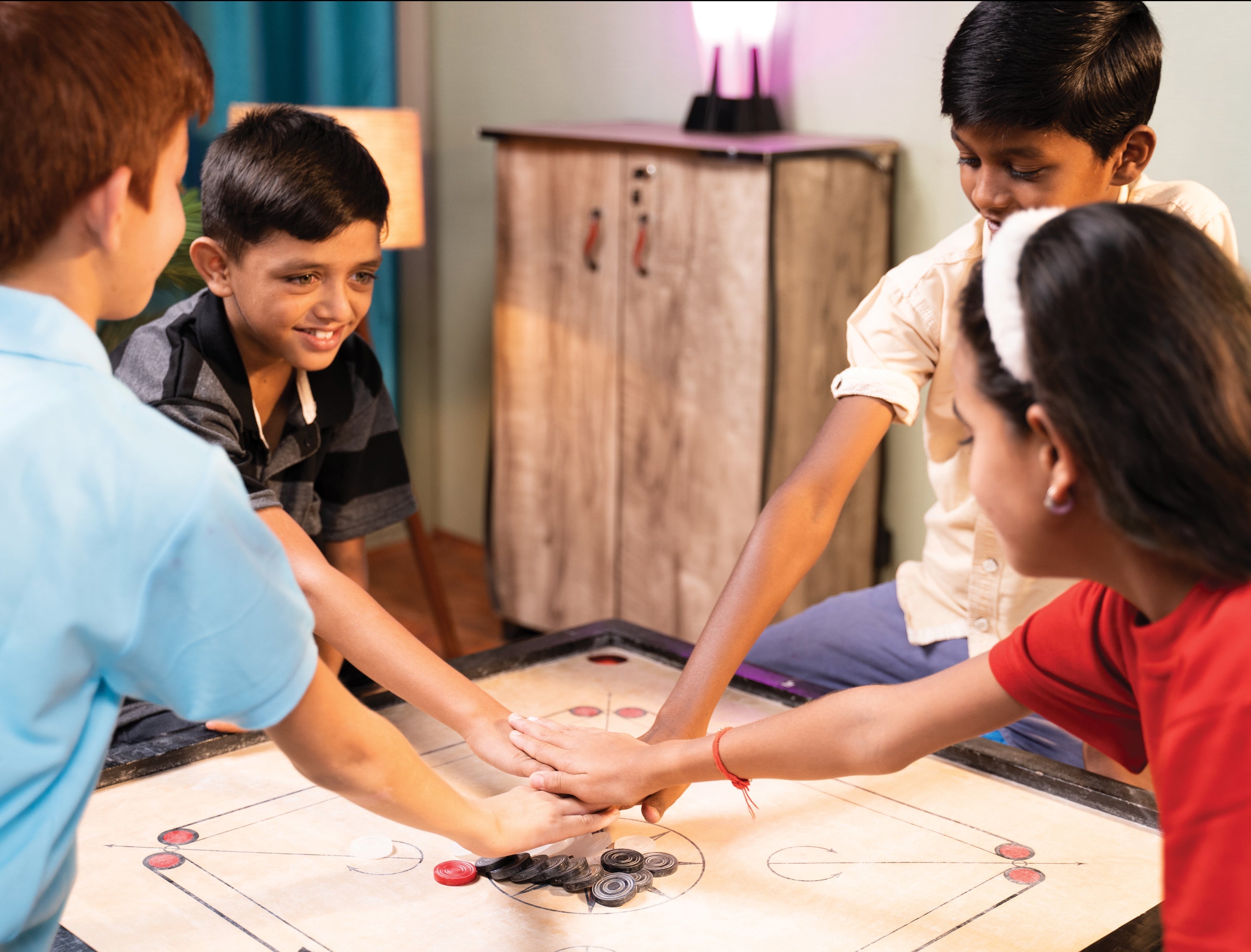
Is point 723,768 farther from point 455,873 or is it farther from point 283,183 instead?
point 283,183

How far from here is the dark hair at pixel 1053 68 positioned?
4.52ft

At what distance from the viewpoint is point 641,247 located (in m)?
3.03

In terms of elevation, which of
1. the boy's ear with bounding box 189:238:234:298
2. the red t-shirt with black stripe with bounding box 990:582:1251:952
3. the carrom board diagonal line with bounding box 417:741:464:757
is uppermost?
the boy's ear with bounding box 189:238:234:298

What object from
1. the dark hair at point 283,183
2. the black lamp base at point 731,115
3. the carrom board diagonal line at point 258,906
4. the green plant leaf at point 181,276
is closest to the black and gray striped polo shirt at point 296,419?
the dark hair at point 283,183

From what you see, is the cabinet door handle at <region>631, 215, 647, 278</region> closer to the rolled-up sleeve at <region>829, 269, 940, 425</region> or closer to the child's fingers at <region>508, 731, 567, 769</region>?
the rolled-up sleeve at <region>829, 269, 940, 425</region>

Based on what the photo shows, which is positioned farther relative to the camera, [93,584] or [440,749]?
[440,749]

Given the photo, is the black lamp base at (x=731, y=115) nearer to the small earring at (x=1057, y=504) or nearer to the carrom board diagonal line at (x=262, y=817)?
the carrom board diagonal line at (x=262, y=817)

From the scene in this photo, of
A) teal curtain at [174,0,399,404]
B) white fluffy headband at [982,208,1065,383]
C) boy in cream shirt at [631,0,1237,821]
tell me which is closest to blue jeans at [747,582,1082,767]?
boy in cream shirt at [631,0,1237,821]

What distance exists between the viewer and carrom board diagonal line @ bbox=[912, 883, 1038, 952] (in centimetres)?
102

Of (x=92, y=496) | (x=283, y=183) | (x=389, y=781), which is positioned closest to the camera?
(x=92, y=496)

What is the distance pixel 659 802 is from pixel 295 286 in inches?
28.7

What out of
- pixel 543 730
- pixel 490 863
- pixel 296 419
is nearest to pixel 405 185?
pixel 296 419

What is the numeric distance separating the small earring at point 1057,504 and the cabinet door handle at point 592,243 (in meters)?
2.39

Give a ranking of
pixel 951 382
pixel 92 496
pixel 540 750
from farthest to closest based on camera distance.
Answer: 1. pixel 951 382
2. pixel 540 750
3. pixel 92 496
